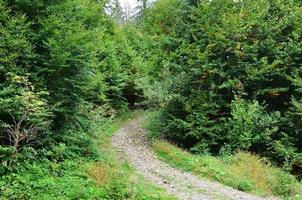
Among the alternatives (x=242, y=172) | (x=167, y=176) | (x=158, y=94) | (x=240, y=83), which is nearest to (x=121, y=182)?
(x=167, y=176)

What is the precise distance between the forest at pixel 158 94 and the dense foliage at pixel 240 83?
5 cm

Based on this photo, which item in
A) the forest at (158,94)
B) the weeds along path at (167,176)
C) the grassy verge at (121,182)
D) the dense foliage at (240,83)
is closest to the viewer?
the grassy verge at (121,182)

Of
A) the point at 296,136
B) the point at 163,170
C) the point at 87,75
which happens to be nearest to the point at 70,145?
the point at 87,75

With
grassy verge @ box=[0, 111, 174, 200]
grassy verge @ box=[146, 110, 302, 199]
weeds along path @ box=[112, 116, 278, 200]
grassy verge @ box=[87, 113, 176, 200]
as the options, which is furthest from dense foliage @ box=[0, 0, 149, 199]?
grassy verge @ box=[146, 110, 302, 199]

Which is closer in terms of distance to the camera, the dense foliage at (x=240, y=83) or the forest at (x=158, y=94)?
the forest at (x=158, y=94)

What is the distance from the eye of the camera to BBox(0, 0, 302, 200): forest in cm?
998

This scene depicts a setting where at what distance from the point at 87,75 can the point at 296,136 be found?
30.0 feet

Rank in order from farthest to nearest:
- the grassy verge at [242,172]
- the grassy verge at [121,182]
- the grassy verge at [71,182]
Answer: the grassy verge at [242,172] → the grassy verge at [121,182] → the grassy verge at [71,182]

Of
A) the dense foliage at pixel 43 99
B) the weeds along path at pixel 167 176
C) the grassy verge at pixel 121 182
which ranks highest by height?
the dense foliage at pixel 43 99

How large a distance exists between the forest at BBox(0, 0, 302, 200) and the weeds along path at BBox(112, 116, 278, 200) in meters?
0.55

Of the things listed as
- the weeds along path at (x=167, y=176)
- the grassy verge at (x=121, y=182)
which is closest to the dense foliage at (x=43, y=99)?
the grassy verge at (x=121, y=182)

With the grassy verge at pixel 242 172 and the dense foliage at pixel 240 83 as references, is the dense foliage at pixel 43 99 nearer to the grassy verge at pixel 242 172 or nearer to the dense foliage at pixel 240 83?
the grassy verge at pixel 242 172

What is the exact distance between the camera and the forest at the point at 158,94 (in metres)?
9.98

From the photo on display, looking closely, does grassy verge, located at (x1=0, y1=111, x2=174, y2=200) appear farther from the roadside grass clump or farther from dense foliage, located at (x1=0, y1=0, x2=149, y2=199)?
the roadside grass clump
